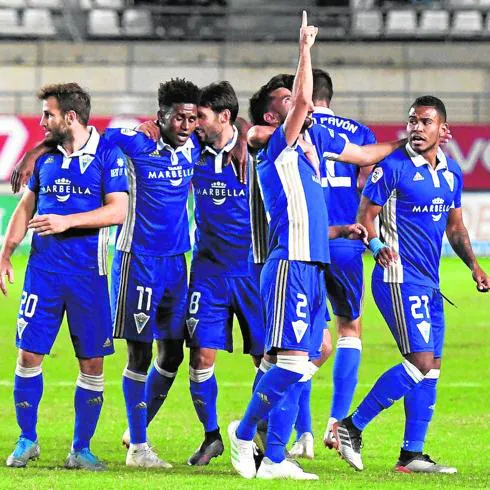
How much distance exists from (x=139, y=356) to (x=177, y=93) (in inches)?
62.0

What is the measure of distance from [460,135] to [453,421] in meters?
20.8

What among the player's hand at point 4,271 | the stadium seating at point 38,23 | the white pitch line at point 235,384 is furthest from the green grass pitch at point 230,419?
the stadium seating at point 38,23

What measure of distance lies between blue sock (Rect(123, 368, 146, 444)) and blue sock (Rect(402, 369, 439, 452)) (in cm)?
154

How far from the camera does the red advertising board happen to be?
29641mm

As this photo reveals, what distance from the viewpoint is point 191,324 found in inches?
321

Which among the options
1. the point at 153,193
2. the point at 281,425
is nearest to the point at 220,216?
the point at 153,193

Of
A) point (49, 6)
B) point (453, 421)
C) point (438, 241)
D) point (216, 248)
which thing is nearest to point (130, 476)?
point (216, 248)

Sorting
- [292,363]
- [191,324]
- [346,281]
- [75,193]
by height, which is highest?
[75,193]

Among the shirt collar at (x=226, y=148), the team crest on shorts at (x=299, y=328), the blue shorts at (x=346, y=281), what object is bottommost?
the team crest on shorts at (x=299, y=328)

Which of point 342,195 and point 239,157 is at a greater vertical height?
point 239,157

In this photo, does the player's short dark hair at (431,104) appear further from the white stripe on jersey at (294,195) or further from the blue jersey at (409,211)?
the white stripe on jersey at (294,195)

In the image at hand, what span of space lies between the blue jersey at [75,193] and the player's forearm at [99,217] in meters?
0.13

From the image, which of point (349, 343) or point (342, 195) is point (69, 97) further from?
point (349, 343)

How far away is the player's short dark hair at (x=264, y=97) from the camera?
7598mm
